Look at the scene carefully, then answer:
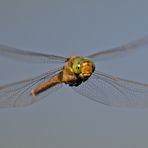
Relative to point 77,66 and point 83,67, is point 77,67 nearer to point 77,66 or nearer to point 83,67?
point 77,66

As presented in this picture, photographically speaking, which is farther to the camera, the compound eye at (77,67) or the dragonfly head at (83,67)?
the compound eye at (77,67)

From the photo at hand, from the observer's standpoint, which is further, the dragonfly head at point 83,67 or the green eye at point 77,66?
the green eye at point 77,66

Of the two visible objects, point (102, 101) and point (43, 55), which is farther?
point (102, 101)

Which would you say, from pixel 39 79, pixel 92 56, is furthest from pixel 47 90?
pixel 92 56

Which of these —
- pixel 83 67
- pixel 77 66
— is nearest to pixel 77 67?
pixel 77 66

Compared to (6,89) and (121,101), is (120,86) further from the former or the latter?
(6,89)
